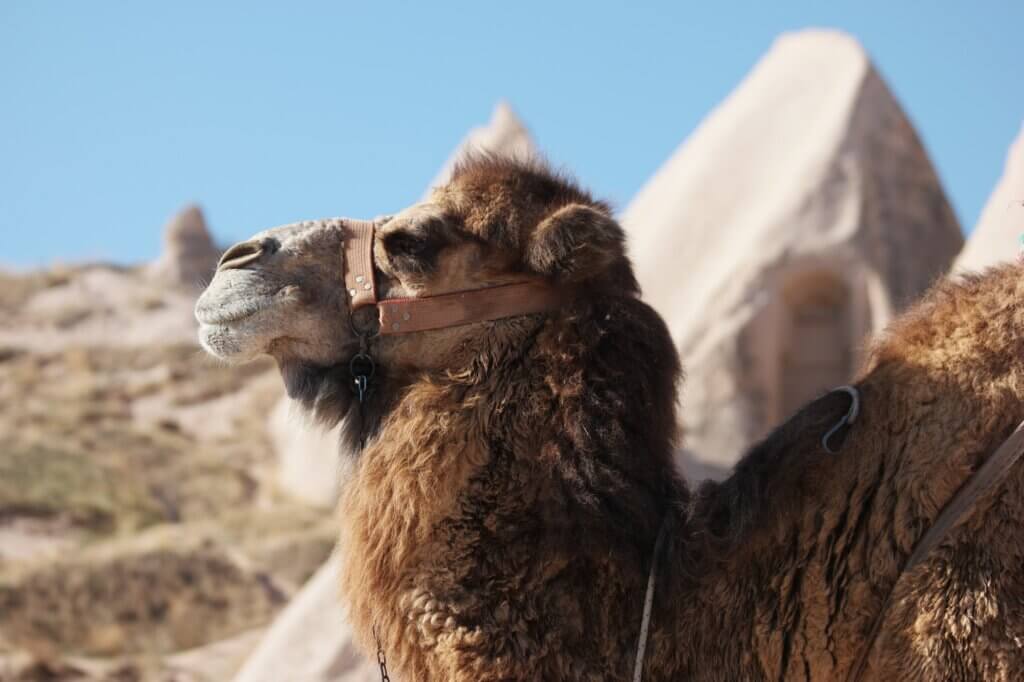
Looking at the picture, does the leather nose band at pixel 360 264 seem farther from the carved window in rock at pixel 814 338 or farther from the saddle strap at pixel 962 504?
the carved window in rock at pixel 814 338

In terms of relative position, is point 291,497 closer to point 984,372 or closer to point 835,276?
point 835,276

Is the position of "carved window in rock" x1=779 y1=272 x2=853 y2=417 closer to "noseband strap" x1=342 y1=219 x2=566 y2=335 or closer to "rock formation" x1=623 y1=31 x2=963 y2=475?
"rock formation" x1=623 y1=31 x2=963 y2=475

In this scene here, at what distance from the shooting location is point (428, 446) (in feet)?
12.2

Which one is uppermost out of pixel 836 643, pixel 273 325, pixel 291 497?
pixel 273 325

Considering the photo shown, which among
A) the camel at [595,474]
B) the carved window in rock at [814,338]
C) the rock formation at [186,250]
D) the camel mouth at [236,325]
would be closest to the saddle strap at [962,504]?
the camel at [595,474]

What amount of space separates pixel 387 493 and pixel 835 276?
32.7 ft

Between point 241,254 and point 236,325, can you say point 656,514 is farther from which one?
point 241,254

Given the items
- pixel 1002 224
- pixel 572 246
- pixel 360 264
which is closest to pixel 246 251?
pixel 360 264

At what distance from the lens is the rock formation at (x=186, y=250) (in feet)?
110

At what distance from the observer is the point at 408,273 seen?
12.9ft

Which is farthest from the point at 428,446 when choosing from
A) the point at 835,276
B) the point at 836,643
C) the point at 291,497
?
the point at 291,497

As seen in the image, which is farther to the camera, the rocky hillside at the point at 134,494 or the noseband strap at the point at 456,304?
the rocky hillside at the point at 134,494

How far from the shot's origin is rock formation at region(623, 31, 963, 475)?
12.8 m

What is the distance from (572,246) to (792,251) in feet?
31.8
